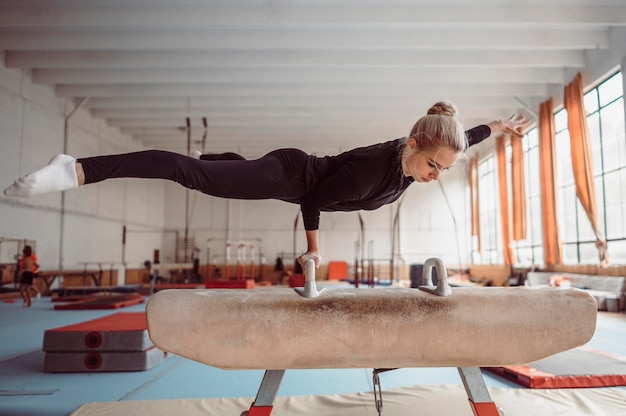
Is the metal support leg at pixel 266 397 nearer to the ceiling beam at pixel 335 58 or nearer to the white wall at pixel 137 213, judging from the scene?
the ceiling beam at pixel 335 58

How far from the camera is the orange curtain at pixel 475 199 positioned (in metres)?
16.8

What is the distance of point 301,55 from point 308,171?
25.9 ft

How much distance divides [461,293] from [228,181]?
1071mm

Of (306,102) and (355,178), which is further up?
(306,102)

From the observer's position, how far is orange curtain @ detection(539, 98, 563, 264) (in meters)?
10.6

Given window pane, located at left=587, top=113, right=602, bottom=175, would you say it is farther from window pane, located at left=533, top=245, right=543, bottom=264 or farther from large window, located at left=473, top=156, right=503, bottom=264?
large window, located at left=473, top=156, right=503, bottom=264

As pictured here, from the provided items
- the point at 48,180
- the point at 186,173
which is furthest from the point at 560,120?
the point at 48,180

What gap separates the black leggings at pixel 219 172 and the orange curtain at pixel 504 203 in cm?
1274

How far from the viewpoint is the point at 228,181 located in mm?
2055

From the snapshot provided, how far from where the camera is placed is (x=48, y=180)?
1.74 m

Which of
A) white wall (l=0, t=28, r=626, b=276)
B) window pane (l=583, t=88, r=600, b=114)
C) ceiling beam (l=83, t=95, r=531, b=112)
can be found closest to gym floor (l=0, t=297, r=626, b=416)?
window pane (l=583, t=88, r=600, b=114)

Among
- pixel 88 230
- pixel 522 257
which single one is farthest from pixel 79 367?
pixel 522 257

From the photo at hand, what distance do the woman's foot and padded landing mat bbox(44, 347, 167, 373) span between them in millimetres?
2307

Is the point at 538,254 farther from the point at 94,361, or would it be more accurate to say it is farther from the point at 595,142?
the point at 94,361
